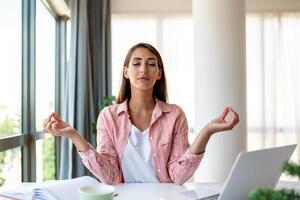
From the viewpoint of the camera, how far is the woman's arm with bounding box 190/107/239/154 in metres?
1.14

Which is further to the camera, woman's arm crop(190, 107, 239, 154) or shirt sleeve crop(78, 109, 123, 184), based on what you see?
shirt sleeve crop(78, 109, 123, 184)

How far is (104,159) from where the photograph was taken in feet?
4.40

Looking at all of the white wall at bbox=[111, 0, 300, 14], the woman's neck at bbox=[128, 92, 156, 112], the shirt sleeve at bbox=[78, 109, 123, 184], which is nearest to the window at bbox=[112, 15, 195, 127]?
the white wall at bbox=[111, 0, 300, 14]

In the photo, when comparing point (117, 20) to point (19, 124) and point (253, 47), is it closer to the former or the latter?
point (253, 47)

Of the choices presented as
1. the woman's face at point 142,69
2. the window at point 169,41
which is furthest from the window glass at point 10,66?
the window at point 169,41

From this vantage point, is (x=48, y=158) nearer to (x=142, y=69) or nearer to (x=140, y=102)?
(x=140, y=102)

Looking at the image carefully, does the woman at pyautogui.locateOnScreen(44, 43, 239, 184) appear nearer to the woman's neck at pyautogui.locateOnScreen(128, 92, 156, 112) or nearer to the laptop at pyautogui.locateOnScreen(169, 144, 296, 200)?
the woman's neck at pyautogui.locateOnScreen(128, 92, 156, 112)

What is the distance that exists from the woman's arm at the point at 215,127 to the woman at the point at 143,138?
0.01 m

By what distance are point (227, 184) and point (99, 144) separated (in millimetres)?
712

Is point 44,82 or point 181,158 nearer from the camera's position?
point 181,158

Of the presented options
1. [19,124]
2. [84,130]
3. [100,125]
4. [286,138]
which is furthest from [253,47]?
[100,125]

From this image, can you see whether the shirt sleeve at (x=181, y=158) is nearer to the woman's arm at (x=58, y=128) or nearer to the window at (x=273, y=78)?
the woman's arm at (x=58, y=128)

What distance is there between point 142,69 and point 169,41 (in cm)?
268

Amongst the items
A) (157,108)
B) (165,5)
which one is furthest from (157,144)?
(165,5)
